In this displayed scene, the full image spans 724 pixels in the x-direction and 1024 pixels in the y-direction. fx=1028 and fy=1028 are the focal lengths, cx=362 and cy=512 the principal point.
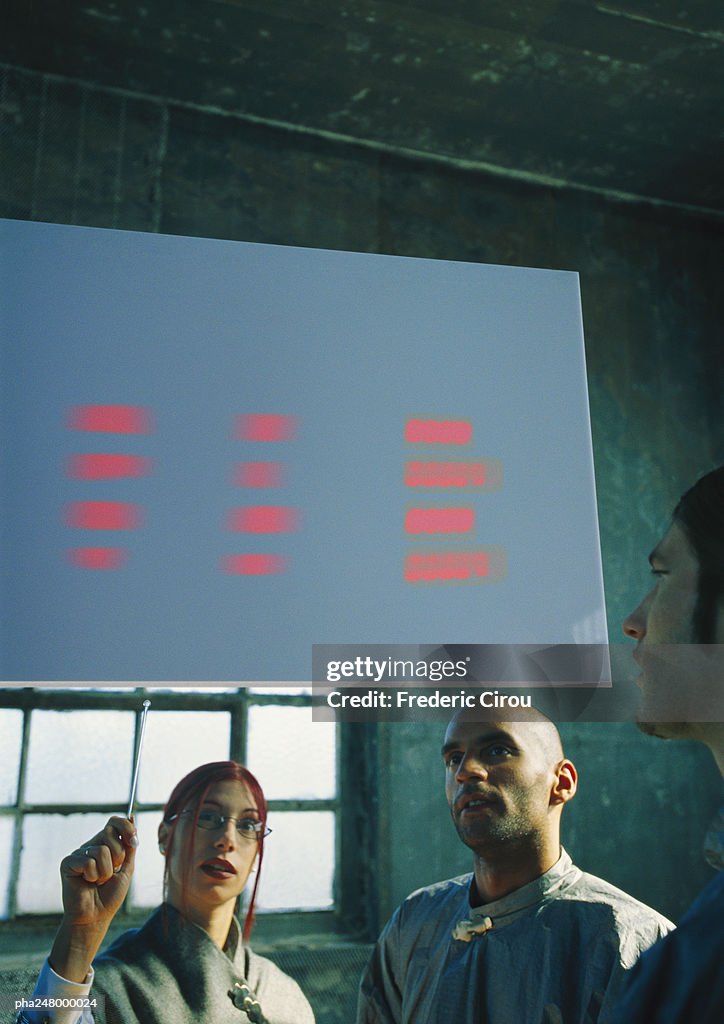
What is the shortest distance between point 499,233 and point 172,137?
2.91 ft

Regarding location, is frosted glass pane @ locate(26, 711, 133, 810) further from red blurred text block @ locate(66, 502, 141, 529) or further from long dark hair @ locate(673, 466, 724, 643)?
long dark hair @ locate(673, 466, 724, 643)

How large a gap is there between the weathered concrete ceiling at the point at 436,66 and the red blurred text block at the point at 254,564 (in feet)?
4.06

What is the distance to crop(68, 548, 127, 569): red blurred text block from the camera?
6.31 feet

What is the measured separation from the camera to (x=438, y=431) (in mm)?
2174

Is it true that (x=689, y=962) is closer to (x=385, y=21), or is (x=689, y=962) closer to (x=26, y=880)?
(x=26, y=880)

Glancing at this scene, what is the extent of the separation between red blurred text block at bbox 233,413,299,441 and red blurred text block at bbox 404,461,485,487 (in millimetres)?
253

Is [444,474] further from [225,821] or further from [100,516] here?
[225,821]

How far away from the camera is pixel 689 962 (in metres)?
1.15

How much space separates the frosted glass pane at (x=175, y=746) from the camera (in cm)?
191

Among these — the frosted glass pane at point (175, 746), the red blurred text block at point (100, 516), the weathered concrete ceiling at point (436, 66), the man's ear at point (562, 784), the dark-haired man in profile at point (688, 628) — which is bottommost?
the man's ear at point (562, 784)

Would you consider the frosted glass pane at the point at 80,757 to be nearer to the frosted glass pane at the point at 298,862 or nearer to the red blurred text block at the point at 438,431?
the frosted glass pane at the point at 298,862

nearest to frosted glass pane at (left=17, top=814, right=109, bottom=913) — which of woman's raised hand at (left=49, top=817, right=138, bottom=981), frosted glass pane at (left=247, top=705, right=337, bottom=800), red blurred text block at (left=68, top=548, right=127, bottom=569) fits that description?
woman's raised hand at (left=49, top=817, right=138, bottom=981)

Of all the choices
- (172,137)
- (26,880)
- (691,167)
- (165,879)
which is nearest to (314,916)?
(165,879)

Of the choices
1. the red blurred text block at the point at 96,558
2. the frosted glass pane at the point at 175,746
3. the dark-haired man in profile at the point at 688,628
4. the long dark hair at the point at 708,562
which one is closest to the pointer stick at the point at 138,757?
the frosted glass pane at the point at 175,746
